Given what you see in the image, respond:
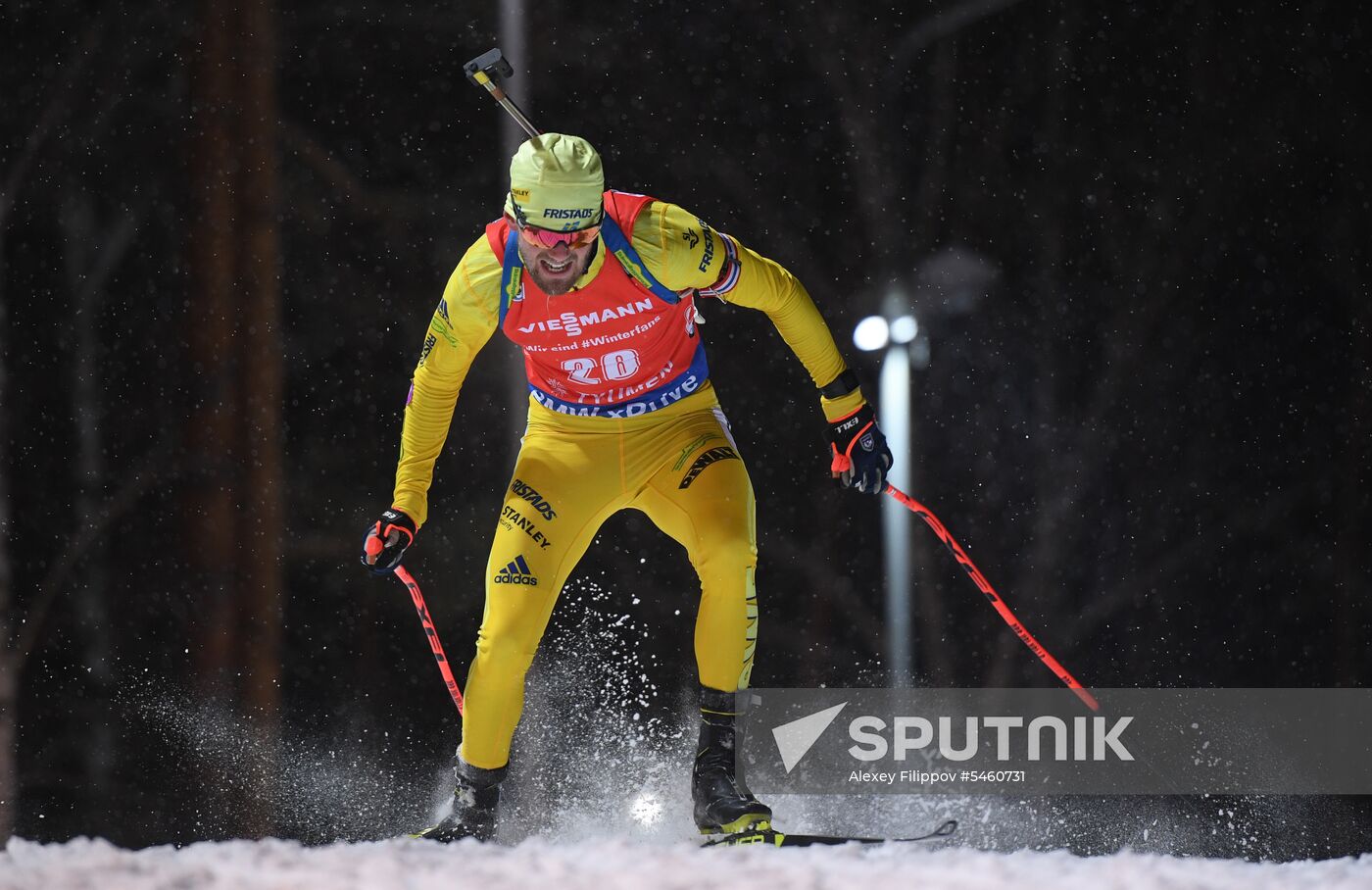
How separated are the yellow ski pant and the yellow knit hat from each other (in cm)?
56

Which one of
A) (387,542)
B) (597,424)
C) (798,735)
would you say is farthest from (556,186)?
(798,735)

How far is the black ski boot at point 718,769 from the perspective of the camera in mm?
2941

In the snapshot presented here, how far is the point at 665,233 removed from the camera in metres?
2.99

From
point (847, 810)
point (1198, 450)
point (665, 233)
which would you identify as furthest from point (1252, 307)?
point (665, 233)

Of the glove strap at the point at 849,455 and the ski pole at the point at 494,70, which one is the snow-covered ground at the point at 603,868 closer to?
the glove strap at the point at 849,455

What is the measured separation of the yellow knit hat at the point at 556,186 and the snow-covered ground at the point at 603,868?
4.38ft

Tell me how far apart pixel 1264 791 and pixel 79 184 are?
4425mm

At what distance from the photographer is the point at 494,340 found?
15.3ft

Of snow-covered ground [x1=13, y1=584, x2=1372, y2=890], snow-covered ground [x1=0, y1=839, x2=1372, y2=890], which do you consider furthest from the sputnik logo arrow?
snow-covered ground [x1=0, y1=839, x2=1372, y2=890]

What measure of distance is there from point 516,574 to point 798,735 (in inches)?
48.9

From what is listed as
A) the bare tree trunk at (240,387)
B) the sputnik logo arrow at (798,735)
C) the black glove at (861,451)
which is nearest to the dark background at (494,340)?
the bare tree trunk at (240,387)

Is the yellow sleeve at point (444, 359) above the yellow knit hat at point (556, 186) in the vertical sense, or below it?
below

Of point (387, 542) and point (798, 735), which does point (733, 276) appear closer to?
point (387, 542)

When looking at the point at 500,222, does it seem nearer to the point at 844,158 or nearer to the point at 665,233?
the point at 665,233
